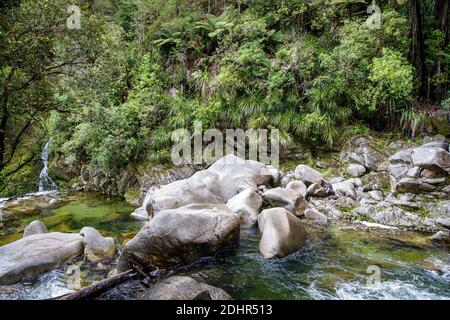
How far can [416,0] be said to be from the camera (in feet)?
35.2

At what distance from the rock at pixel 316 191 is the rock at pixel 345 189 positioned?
0.33 m

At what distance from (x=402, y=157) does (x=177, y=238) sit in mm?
7007

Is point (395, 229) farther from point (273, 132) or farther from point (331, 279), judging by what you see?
point (273, 132)

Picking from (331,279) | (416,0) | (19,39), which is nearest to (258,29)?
(416,0)

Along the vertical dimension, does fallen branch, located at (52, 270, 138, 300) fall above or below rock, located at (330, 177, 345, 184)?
below

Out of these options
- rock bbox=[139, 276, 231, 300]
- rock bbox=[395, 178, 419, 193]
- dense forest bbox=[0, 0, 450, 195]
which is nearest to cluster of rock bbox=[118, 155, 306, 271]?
rock bbox=[139, 276, 231, 300]

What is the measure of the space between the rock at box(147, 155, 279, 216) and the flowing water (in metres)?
1.21

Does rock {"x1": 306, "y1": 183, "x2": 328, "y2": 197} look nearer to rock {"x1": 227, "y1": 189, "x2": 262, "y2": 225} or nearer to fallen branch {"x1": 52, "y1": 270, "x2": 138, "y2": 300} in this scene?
rock {"x1": 227, "y1": 189, "x2": 262, "y2": 225}

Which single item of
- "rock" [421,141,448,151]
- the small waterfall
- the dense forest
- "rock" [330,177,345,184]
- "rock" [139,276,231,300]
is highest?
the dense forest

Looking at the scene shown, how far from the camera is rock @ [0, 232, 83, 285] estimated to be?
5.46 metres

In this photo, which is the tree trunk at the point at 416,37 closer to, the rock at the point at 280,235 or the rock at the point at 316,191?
the rock at the point at 316,191

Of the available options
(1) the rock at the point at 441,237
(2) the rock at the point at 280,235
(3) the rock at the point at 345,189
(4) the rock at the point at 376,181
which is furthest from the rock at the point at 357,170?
(2) the rock at the point at 280,235

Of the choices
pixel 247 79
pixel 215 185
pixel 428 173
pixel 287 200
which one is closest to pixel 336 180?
pixel 287 200

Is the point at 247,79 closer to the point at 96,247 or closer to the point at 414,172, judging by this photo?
the point at 414,172
